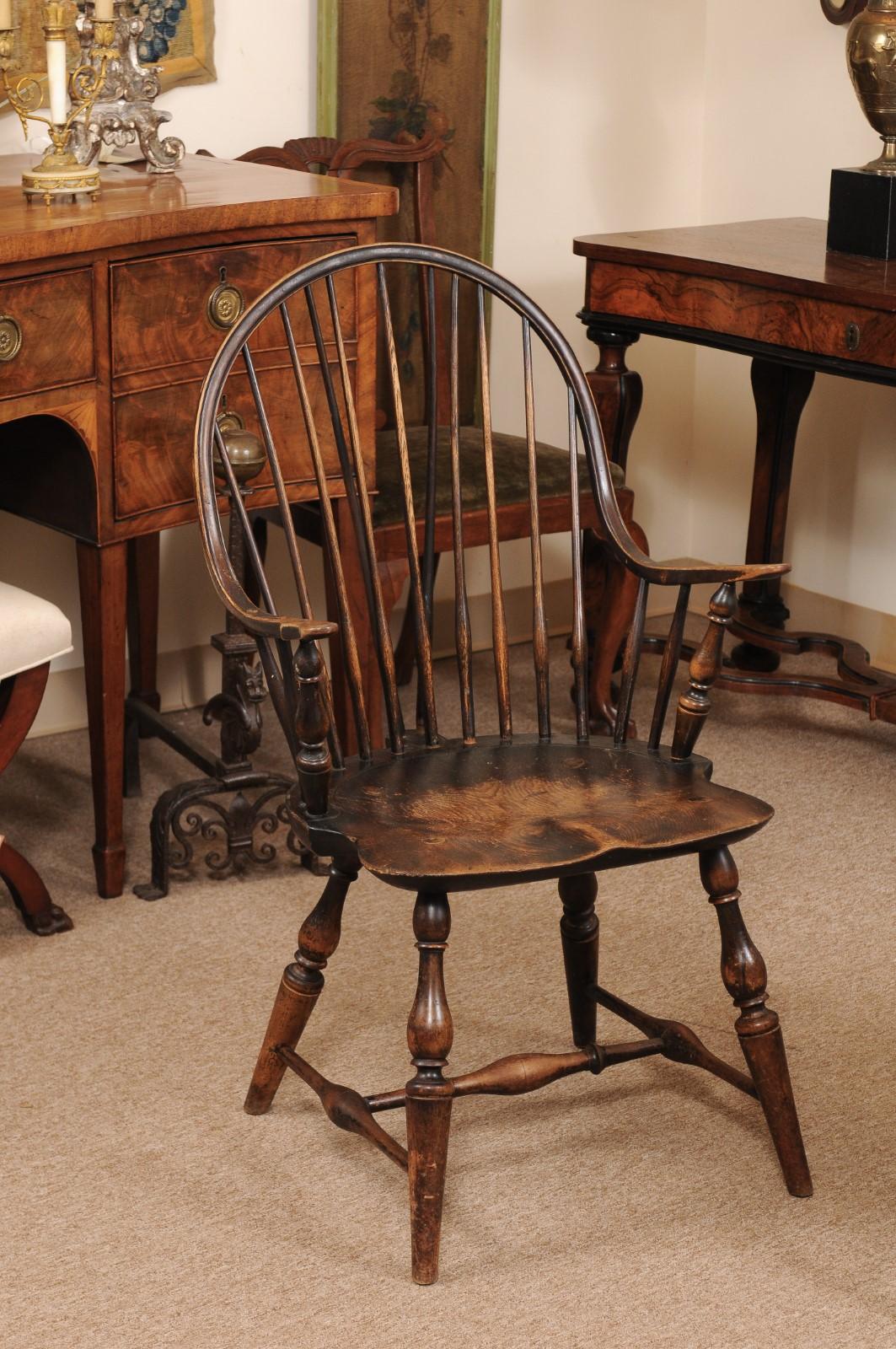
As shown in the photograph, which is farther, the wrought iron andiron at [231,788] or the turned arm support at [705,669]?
the wrought iron andiron at [231,788]

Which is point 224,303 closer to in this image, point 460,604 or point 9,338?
point 9,338

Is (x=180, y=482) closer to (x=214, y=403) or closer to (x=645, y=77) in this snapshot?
(x=214, y=403)

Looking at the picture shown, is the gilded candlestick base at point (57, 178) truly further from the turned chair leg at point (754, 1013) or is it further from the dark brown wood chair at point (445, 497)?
the turned chair leg at point (754, 1013)

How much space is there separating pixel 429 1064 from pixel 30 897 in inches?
41.6

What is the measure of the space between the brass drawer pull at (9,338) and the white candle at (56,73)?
1.27 feet

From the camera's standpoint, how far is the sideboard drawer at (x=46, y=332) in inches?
92.4

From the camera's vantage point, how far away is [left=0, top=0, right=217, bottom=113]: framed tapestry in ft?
10.4

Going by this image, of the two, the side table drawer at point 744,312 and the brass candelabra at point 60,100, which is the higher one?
the brass candelabra at point 60,100

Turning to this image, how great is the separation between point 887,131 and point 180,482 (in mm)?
1525

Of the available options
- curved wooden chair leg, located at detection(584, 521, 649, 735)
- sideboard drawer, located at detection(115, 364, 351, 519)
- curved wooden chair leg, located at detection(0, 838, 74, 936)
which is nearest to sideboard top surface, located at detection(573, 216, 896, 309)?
curved wooden chair leg, located at detection(584, 521, 649, 735)

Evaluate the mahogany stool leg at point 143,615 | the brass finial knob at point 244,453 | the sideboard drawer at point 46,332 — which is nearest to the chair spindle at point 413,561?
the brass finial knob at point 244,453

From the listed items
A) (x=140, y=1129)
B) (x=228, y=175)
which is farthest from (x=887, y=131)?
(x=140, y=1129)

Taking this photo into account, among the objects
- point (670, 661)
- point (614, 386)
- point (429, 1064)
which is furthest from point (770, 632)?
point (429, 1064)

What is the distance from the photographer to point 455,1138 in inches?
85.4
